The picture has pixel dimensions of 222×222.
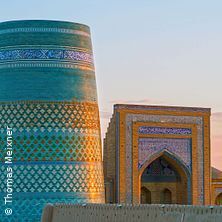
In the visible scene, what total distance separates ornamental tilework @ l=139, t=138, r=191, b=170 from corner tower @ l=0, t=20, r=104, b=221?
5519 millimetres

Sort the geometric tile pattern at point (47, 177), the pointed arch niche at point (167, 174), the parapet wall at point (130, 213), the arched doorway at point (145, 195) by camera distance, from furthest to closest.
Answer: the arched doorway at point (145, 195)
the pointed arch niche at point (167, 174)
the geometric tile pattern at point (47, 177)
the parapet wall at point (130, 213)

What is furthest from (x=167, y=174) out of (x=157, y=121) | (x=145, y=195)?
(x=157, y=121)

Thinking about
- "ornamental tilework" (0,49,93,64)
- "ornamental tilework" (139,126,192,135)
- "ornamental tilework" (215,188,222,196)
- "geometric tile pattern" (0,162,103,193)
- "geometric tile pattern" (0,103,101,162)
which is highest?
"ornamental tilework" (0,49,93,64)

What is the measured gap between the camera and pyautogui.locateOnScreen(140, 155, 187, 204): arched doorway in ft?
59.1

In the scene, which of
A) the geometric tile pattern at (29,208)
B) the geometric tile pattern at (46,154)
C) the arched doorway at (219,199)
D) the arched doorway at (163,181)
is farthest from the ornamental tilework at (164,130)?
the geometric tile pattern at (29,208)

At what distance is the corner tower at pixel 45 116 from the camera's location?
36.4ft

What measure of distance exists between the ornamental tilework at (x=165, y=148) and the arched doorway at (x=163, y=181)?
570mm

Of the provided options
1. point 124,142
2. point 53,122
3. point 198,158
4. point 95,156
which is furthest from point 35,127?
point 198,158

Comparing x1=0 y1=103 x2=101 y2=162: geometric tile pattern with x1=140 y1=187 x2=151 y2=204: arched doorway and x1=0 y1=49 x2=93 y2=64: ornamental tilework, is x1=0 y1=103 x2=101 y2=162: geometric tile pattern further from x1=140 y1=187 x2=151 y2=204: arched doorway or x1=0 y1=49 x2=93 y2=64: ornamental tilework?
x1=140 y1=187 x2=151 y2=204: arched doorway

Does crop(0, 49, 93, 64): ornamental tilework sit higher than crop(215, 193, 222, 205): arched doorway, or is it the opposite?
crop(0, 49, 93, 64): ornamental tilework

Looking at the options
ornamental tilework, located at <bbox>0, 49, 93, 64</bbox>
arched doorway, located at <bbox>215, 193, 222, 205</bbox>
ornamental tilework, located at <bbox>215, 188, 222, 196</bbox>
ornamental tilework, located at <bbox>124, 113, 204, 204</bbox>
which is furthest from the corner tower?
arched doorway, located at <bbox>215, 193, 222, 205</bbox>

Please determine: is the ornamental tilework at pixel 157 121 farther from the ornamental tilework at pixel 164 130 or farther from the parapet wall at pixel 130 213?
the parapet wall at pixel 130 213

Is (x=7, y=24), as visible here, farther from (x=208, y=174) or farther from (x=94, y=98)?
(x=208, y=174)

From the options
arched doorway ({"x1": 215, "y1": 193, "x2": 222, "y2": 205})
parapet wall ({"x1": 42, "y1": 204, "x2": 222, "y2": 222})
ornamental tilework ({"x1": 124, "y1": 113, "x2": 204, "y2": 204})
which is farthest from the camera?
arched doorway ({"x1": 215, "y1": 193, "x2": 222, "y2": 205})
